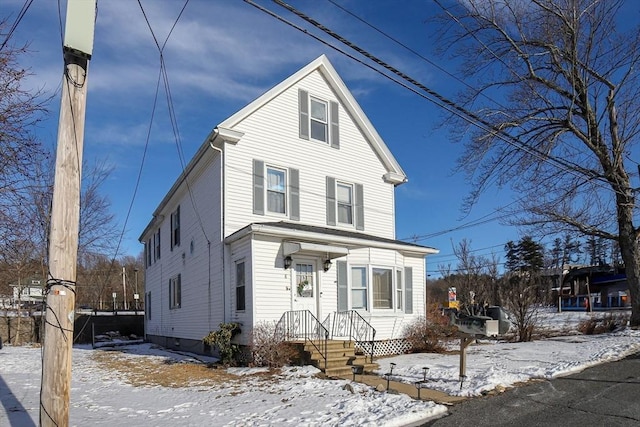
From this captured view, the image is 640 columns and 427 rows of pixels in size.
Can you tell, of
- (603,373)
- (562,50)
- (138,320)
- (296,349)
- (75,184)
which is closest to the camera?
(75,184)

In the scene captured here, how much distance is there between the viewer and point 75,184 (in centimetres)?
504

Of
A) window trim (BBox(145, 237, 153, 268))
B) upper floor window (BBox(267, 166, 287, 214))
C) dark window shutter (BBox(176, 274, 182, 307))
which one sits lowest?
dark window shutter (BBox(176, 274, 182, 307))

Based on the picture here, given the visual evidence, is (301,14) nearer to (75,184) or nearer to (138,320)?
(75,184)

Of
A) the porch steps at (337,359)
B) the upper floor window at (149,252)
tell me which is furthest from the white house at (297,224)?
the upper floor window at (149,252)

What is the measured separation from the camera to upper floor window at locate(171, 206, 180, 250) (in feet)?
63.4

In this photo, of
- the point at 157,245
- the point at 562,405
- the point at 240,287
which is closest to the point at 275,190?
the point at 240,287

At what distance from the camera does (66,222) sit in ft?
16.1

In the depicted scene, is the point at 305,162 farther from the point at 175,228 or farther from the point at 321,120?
the point at 175,228

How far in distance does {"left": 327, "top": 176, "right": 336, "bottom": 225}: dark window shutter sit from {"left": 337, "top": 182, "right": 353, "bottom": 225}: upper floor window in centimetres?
29

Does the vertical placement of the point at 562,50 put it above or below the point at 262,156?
above

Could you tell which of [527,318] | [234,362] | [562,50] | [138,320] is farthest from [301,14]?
[138,320]

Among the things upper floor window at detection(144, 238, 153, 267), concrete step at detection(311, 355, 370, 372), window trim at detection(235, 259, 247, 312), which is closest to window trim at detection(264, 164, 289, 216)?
window trim at detection(235, 259, 247, 312)

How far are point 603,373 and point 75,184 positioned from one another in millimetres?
10230

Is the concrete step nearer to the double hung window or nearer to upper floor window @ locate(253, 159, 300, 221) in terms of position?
the double hung window
